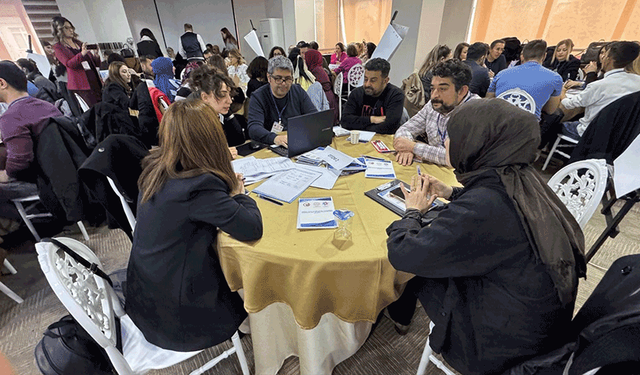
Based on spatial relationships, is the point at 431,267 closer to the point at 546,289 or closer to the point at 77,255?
the point at 546,289

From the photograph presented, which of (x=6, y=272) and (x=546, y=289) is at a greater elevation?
(x=546, y=289)

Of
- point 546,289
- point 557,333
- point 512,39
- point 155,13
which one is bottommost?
point 557,333

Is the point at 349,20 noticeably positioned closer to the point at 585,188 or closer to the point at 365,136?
the point at 365,136

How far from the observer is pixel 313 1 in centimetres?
829

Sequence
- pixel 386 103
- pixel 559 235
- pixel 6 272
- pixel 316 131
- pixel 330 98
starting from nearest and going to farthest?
pixel 559 235
pixel 316 131
pixel 6 272
pixel 386 103
pixel 330 98

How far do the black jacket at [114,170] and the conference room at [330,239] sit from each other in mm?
10

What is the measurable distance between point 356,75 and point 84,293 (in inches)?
174

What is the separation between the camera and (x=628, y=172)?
171 cm

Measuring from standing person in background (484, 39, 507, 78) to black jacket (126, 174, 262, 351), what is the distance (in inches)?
217

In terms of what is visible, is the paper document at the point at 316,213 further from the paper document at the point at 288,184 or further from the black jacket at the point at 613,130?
the black jacket at the point at 613,130

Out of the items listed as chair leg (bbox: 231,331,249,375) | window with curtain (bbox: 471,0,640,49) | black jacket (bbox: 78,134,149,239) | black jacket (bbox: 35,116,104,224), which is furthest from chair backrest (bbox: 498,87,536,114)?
window with curtain (bbox: 471,0,640,49)

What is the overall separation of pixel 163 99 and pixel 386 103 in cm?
234

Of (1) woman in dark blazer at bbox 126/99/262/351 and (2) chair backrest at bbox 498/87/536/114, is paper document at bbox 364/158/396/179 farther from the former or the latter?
(2) chair backrest at bbox 498/87/536/114

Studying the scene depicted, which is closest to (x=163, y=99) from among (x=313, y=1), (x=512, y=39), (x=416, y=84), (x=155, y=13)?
(x=416, y=84)
